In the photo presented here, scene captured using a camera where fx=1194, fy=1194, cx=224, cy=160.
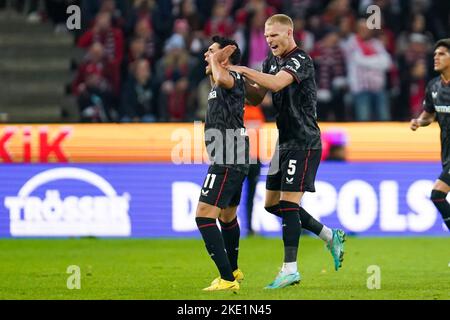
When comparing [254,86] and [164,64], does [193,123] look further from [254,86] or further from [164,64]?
[254,86]

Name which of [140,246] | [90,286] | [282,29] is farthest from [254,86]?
[140,246]

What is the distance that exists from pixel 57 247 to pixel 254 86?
5.17 m

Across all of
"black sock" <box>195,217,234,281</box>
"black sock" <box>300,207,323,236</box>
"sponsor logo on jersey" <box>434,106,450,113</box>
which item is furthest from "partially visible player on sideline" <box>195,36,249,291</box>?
"sponsor logo on jersey" <box>434,106,450,113</box>

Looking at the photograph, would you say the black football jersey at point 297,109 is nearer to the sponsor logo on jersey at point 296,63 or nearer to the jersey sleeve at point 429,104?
the sponsor logo on jersey at point 296,63

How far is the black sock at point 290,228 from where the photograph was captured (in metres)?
10.1

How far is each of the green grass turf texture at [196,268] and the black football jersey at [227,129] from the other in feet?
3.62

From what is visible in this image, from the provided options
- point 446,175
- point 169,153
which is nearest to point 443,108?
point 446,175

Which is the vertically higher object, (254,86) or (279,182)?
(254,86)

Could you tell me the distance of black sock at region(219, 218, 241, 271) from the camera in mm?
10531

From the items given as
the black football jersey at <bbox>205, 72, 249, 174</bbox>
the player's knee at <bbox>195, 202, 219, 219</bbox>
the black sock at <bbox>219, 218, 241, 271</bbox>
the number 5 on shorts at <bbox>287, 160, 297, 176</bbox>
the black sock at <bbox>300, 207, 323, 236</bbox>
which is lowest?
the black sock at <bbox>219, 218, 241, 271</bbox>

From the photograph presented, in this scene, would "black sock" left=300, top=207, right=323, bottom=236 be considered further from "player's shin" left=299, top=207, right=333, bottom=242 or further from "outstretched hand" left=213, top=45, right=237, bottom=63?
"outstretched hand" left=213, top=45, right=237, bottom=63

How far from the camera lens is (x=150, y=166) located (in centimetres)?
1579

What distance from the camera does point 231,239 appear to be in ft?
34.6

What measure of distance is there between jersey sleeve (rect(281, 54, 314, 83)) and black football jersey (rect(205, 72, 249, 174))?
44 cm
